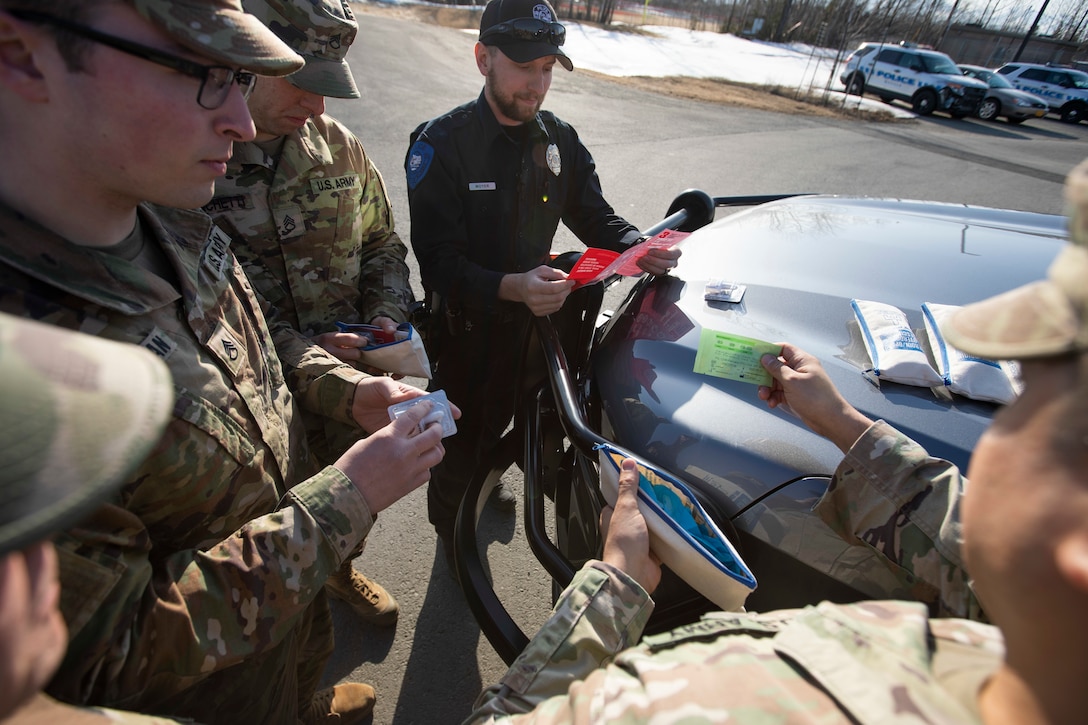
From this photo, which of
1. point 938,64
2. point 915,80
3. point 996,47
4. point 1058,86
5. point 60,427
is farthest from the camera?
point 996,47

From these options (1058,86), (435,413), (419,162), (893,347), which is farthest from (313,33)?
(1058,86)

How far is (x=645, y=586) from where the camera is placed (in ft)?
3.86

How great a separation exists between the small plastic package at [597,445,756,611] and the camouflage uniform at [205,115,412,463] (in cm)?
91

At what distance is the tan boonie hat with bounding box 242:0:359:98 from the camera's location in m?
1.70

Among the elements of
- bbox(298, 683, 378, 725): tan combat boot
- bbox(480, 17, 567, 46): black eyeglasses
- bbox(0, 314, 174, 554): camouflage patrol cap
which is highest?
bbox(480, 17, 567, 46): black eyeglasses

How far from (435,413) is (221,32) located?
2.75 ft

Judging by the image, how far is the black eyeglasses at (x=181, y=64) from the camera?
0.89 m

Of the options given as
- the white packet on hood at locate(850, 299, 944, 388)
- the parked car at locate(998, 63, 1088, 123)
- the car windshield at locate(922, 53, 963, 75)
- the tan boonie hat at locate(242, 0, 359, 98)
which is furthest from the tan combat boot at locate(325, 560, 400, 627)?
the parked car at locate(998, 63, 1088, 123)

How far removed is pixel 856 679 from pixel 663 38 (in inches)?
1223

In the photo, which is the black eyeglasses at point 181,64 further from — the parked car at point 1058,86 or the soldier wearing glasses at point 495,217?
the parked car at point 1058,86

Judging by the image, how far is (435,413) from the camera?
1.38 metres

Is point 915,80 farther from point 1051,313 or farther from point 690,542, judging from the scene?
point 1051,313

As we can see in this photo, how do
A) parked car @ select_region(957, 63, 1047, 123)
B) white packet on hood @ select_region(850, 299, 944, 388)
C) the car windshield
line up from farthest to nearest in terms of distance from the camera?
1. the car windshield
2. parked car @ select_region(957, 63, 1047, 123)
3. white packet on hood @ select_region(850, 299, 944, 388)

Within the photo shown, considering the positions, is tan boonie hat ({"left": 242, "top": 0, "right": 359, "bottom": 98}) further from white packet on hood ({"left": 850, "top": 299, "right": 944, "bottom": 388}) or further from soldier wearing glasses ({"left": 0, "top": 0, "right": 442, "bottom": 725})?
white packet on hood ({"left": 850, "top": 299, "right": 944, "bottom": 388})
